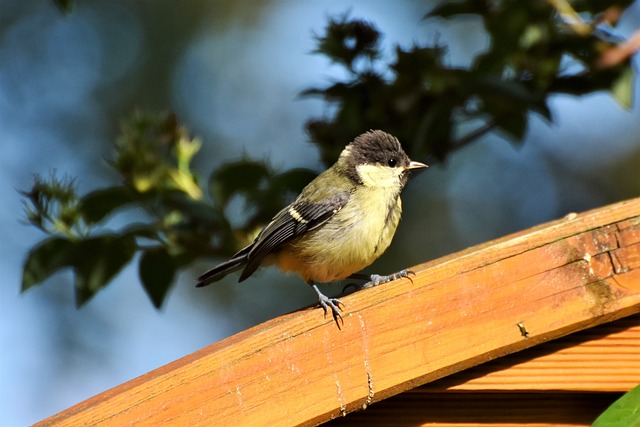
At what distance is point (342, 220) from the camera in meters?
2.91

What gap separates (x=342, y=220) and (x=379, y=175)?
0.25 metres

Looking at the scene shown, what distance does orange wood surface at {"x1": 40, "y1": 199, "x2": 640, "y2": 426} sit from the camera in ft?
5.02

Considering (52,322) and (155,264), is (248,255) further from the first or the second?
(52,322)

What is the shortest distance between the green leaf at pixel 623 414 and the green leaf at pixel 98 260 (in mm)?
1371

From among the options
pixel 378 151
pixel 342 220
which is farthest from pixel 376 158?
pixel 342 220

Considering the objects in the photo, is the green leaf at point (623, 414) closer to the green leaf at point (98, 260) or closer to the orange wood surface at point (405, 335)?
the orange wood surface at point (405, 335)

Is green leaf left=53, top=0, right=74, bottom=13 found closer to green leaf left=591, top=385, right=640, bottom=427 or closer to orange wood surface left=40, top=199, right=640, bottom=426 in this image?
orange wood surface left=40, top=199, right=640, bottom=426

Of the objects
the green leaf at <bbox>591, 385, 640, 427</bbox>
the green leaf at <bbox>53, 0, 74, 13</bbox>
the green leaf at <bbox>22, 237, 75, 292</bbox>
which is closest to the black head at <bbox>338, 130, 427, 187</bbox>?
the green leaf at <bbox>22, 237, 75, 292</bbox>

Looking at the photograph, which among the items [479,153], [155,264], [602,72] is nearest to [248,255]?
[155,264]

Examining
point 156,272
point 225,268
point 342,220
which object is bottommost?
point 156,272

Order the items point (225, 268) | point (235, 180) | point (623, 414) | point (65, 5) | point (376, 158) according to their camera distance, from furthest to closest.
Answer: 1. point (376, 158)
2. point (225, 268)
3. point (235, 180)
4. point (65, 5)
5. point (623, 414)

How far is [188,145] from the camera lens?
→ 104 inches

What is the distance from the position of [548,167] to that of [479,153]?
17.7 inches

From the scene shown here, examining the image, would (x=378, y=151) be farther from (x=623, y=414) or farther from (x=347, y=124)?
(x=623, y=414)
